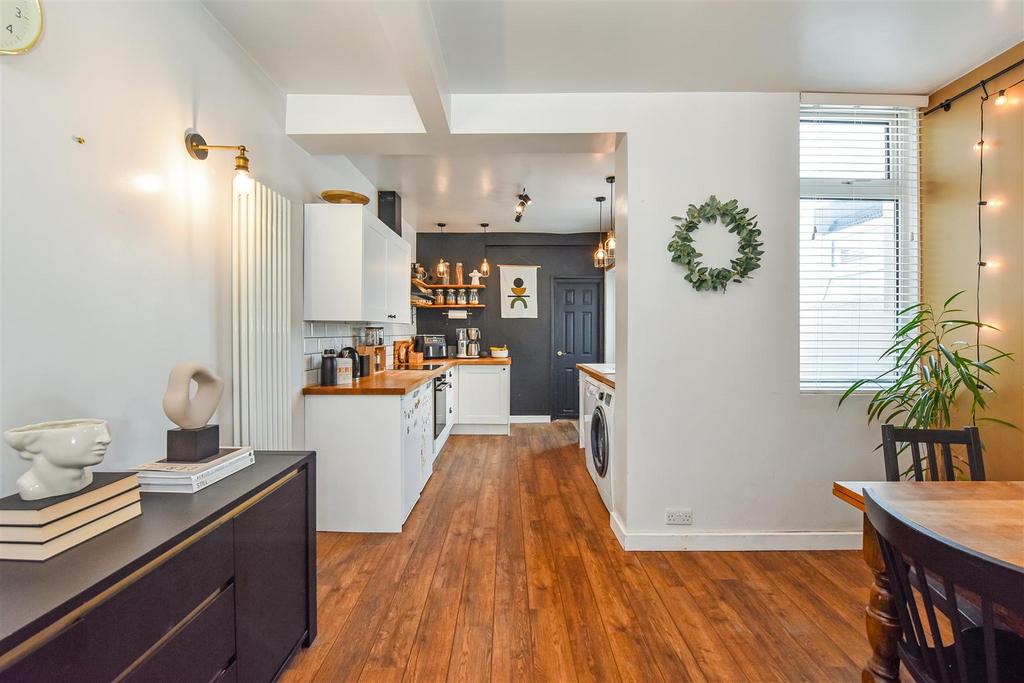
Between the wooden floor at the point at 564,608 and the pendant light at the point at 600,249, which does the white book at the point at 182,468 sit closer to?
the wooden floor at the point at 564,608

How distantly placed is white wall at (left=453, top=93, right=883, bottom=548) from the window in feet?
0.54

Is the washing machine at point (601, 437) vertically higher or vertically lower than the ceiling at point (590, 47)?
lower

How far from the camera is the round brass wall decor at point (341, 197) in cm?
294

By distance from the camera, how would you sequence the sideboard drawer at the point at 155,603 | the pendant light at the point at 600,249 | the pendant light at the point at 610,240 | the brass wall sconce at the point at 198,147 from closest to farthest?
the sideboard drawer at the point at 155,603 → the brass wall sconce at the point at 198,147 → the pendant light at the point at 610,240 → the pendant light at the point at 600,249

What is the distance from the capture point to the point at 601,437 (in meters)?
3.43

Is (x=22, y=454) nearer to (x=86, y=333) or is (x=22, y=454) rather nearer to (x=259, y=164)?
(x=86, y=333)

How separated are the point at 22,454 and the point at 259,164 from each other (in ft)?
6.05

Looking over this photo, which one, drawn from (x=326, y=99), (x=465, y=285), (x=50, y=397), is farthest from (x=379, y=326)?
(x=50, y=397)

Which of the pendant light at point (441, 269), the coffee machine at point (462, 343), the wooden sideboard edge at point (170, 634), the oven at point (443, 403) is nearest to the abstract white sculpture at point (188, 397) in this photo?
the wooden sideboard edge at point (170, 634)

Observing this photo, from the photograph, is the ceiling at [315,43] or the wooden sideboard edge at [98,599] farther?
the ceiling at [315,43]

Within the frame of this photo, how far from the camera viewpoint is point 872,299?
2779mm

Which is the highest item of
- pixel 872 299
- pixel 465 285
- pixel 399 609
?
pixel 465 285

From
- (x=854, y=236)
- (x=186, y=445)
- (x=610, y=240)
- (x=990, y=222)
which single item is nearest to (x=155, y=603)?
(x=186, y=445)

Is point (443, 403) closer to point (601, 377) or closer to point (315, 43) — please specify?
point (601, 377)
